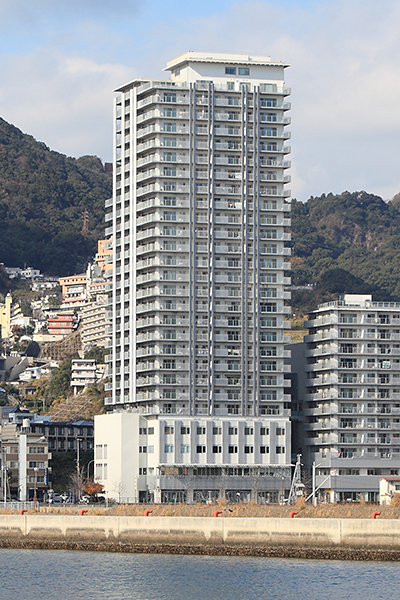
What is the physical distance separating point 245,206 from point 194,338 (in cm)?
2191

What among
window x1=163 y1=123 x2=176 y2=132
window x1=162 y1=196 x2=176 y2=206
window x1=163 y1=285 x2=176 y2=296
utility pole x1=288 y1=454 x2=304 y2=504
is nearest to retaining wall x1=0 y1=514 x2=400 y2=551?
utility pole x1=288 y1=454 x2=304 y2=504

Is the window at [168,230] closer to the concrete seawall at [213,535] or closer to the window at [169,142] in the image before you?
the window at [169,142]

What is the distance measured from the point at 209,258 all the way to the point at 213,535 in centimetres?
8648

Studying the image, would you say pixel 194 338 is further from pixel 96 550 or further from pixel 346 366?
pixel 96 550

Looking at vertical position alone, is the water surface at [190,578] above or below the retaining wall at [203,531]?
below

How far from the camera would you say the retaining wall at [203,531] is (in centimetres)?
9456

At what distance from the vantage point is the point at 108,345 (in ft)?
633

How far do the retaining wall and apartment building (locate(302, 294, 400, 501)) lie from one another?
80223mm

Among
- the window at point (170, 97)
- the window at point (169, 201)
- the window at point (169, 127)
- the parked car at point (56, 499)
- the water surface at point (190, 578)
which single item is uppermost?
the window at point (170, 97)

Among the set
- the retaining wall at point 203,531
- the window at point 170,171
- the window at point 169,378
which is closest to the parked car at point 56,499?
the window at point 169,378

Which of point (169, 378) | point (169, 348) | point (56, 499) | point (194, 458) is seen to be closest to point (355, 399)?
point (194, 458)

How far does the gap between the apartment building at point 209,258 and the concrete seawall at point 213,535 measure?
6848cm

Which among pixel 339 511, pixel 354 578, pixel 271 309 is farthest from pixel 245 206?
Answer: pixel 354 578

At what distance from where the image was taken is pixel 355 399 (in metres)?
184
